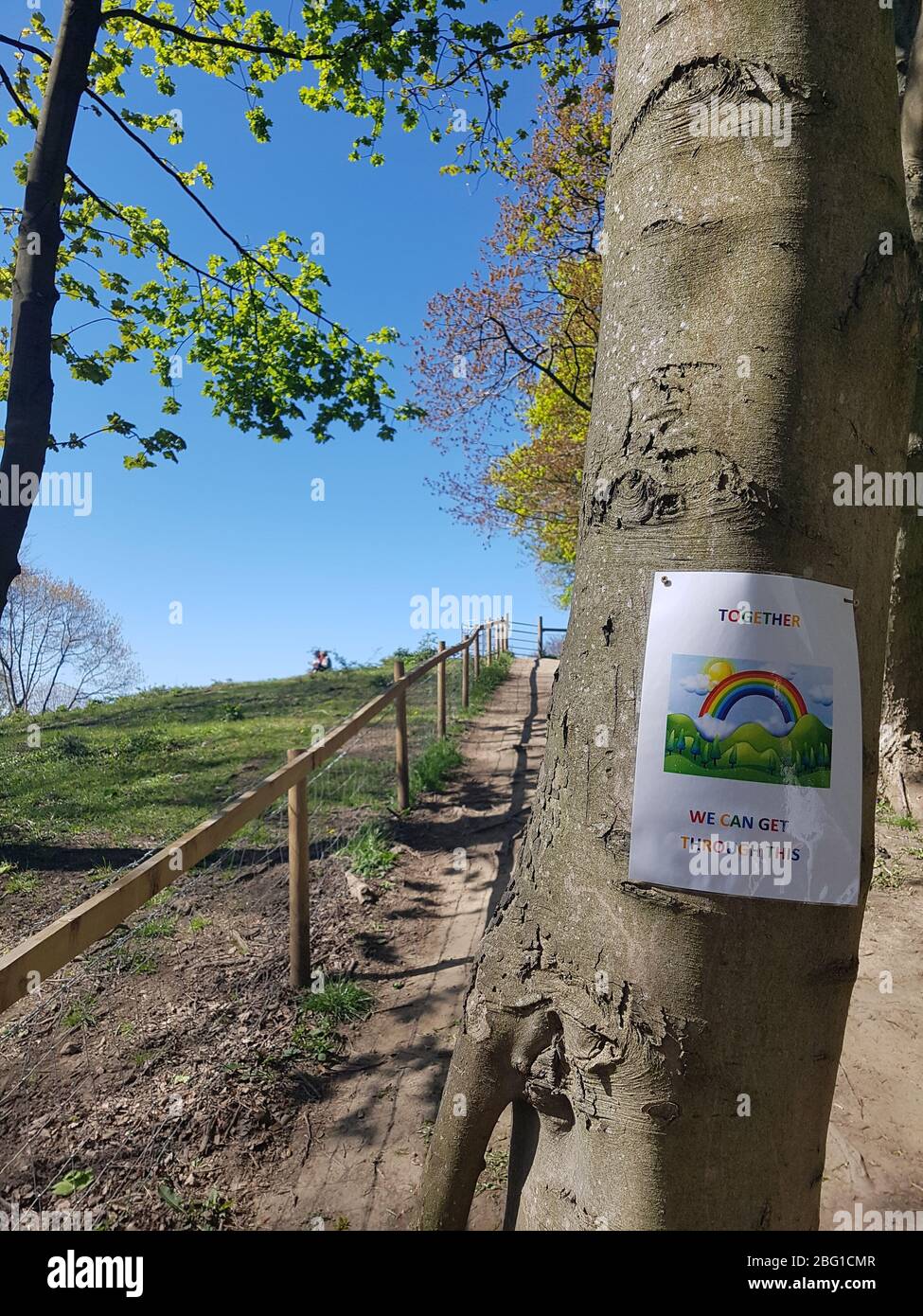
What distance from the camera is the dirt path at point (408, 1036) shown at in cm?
262

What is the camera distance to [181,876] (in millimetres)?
2953

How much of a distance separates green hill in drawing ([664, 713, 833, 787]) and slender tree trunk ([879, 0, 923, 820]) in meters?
4.02

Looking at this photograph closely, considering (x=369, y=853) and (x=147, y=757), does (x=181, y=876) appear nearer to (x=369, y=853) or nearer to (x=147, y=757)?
(x=369, y=853)

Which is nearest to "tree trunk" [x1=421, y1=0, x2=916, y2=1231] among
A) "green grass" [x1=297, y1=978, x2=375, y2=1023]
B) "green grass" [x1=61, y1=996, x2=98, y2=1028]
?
"green grass" [x1=297, y1=978, x2=375, y2=1023]

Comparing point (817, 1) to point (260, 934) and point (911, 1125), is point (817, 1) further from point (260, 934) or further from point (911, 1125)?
point (260, 934)

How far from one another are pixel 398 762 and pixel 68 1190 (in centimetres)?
453

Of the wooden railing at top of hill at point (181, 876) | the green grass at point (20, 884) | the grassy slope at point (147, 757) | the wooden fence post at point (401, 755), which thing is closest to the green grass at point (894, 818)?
the wooden railing at top of hill at point (181, 876)

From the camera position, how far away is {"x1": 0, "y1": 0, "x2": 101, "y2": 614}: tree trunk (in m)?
4.94

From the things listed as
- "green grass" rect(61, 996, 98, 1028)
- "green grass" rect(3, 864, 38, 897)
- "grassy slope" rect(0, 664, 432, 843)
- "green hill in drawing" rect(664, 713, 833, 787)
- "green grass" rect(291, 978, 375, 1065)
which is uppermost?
"green hill in drawing" rect(664, 713, 833, 787)

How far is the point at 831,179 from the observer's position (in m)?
1.45

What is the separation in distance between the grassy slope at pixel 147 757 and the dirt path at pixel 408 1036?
163 centimetres

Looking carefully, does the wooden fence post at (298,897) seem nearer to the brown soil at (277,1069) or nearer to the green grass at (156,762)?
the brown soil at (277,1069)

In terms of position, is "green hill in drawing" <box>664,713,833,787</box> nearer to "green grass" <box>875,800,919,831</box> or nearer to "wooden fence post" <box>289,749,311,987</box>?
"wooden fence post" <box>289,749,311,987</box>
